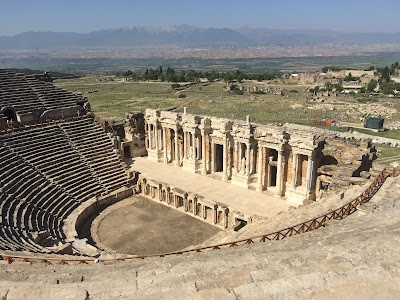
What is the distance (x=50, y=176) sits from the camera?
29703mm

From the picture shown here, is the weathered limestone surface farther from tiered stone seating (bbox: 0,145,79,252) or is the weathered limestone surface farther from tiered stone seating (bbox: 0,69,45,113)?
tiered stone seating (bbox: 0,69,45,113)

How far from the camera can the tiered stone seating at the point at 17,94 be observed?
34.2 meters

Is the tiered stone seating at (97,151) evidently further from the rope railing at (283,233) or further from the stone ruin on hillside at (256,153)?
the rope railing at (283,233)

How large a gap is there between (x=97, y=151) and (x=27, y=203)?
9840 millimetres

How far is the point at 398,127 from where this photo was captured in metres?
61.8

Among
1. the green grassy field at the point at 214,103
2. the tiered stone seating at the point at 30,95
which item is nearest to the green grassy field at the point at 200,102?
the green grassy field at the point at 214,103

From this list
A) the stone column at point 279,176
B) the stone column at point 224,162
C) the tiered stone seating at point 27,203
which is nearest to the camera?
the tiered stone seating at point 27,203

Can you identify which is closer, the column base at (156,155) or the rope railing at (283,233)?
the rope railing at (283,233)

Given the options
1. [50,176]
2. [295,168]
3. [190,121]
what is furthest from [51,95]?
[295,168]

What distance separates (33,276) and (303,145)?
20693mm

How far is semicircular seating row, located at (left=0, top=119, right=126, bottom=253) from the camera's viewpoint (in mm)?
23188

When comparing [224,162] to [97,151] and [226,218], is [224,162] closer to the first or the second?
[226,218]

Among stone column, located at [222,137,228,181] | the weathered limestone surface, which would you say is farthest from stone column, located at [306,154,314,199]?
the weathered limestone surface

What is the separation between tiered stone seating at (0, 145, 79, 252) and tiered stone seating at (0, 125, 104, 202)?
30.5 inches
